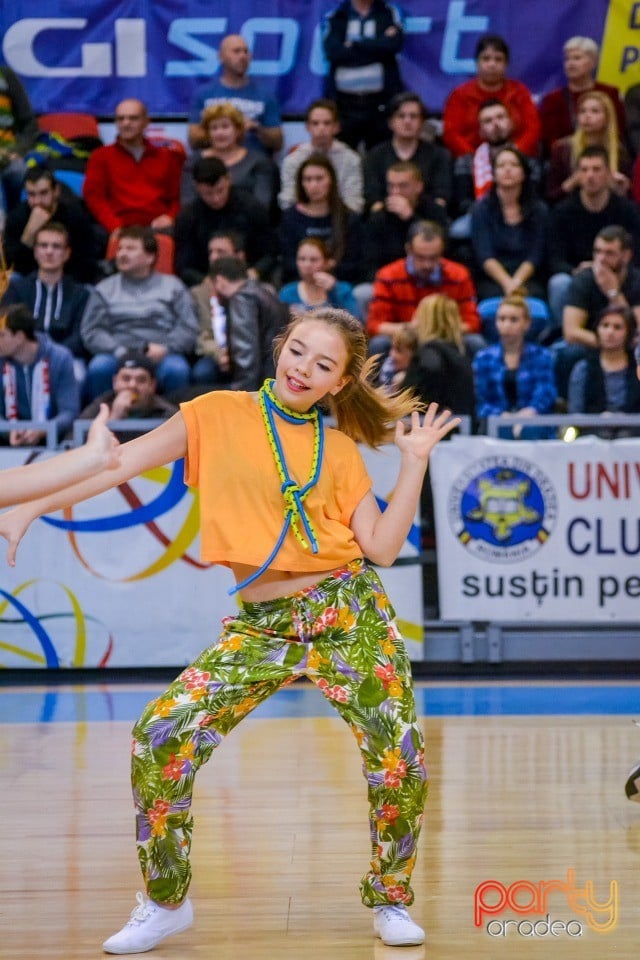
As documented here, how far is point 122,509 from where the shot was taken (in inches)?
318

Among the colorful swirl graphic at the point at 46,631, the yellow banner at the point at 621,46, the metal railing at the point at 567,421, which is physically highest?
the yellow banner at the point at 621,46

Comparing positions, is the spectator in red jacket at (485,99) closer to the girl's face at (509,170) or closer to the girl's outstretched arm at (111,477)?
the girl's face at (509,170)

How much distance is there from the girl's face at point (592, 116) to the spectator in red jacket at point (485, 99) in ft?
1.54

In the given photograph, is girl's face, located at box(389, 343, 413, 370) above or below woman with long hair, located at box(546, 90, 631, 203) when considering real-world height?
below

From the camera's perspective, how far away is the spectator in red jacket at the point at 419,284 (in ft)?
31.6

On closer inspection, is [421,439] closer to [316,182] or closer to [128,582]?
[128,582]

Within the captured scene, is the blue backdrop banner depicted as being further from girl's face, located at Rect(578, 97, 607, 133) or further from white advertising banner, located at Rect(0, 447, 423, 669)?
white advertising banner, located at Rect(0, 447, 423, 669)

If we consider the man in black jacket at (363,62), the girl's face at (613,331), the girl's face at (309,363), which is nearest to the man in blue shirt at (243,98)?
the man in black jacket at (363,62)

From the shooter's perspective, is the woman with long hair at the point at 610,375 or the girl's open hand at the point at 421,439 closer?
the girl's open hand at the point at 421,439

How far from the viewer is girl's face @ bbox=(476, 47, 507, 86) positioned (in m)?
11.0

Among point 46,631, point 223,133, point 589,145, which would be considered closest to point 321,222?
point 223,133

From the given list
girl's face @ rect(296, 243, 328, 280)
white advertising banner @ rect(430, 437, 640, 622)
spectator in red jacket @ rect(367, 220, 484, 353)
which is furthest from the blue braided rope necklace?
girl's face @ rect(296, 243, 328, 280)

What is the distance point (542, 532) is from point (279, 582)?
4516 millimetres

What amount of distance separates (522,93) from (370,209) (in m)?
1.70
